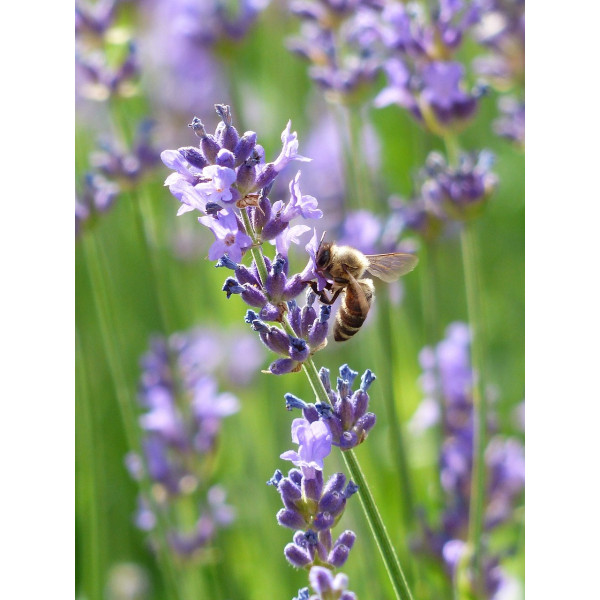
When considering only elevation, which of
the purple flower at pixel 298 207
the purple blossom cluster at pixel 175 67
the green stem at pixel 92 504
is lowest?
the green stem at pixel 92 504

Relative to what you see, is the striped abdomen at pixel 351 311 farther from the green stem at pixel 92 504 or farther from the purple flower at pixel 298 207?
the green stem at pixel 92 504

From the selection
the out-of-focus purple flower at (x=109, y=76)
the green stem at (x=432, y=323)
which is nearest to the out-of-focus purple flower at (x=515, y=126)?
the green stem at (x=432, y=323)

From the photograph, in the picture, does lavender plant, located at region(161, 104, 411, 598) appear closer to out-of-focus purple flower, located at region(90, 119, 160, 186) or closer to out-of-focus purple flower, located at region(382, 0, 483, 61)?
out-of-focus purple flower, located at region(382, 0, 483, 61)

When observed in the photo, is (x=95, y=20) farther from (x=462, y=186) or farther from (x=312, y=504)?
(x=312, y=504)

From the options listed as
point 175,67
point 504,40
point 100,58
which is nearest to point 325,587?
point 504,40
